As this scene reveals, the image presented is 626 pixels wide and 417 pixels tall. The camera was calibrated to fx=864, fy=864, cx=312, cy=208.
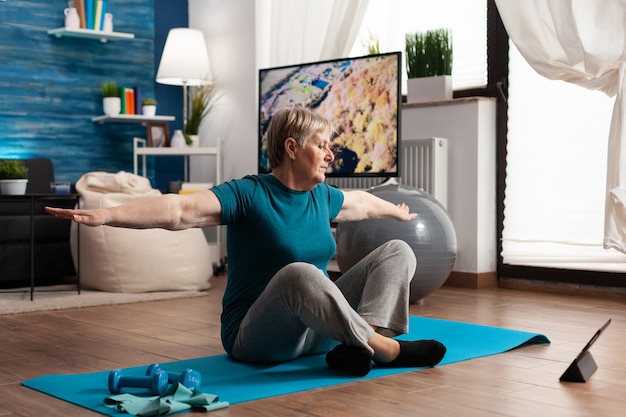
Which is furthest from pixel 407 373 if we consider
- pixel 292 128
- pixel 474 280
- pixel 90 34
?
pixel 90 34

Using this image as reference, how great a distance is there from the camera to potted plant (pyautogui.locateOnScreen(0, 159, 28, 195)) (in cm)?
415

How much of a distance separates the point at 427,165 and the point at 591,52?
1.14 meters

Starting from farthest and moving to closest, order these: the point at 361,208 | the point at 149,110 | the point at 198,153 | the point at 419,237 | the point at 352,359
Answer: the point at 149,110 → the point at 198,153 → the point at 419,237 → the point at 361,208 → the point at 352,359

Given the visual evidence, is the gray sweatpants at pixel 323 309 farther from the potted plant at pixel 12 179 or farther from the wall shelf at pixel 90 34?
the wall shelf at pixel 90 34

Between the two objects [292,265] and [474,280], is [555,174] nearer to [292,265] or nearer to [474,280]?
[474,280]

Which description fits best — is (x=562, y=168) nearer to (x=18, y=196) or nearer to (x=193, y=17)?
(x=18, y=196)

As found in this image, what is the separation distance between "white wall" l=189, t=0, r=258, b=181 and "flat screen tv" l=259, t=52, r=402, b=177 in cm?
96

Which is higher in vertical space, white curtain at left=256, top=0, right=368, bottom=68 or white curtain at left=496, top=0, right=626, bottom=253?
white curtain at left=256, top=0, right=368, bottom=68

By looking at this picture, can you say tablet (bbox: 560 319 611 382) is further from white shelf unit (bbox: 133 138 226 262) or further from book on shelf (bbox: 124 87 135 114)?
book on shelf (bbox: 124 87 135 114)

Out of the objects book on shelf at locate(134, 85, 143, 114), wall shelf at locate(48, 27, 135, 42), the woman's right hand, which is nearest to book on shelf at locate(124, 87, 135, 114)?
book on shelf at locate(134, 85, 143, 114)

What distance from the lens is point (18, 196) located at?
4.11 meters

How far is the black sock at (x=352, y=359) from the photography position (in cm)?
228

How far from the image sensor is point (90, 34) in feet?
19.2

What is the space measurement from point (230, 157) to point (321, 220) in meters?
3.73
